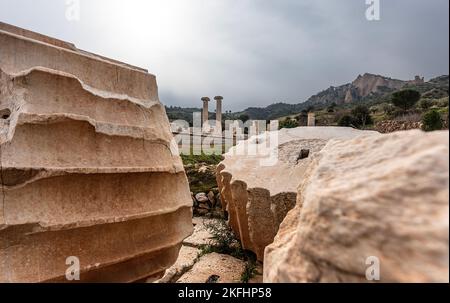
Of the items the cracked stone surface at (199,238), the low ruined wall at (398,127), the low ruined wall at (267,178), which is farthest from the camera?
the low ruined wall at (398,127)

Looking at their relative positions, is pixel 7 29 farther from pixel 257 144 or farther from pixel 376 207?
pixel 257 144

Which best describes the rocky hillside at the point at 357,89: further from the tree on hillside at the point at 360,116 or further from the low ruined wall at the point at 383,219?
the low ruined wall at the point at 383,219

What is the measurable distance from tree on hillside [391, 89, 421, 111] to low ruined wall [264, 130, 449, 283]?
20558 millimetres

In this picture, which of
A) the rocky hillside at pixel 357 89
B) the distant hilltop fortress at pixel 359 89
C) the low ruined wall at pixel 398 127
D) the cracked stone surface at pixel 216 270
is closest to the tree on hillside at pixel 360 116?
the low ruined wall at pixel 398 127

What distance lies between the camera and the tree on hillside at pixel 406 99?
18719 mm

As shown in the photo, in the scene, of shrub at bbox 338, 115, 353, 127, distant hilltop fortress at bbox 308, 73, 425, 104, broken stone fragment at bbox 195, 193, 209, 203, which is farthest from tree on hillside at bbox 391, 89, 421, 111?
distant hilltop fortress at bbox 308, 73, 425, 104

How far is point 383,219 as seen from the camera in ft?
2.48

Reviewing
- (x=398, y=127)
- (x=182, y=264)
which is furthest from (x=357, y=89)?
(x=182, y=264)

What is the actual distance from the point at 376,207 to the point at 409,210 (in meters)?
0.07

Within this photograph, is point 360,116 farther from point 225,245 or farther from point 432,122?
point 225,245

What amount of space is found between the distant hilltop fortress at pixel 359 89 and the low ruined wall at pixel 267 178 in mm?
44651

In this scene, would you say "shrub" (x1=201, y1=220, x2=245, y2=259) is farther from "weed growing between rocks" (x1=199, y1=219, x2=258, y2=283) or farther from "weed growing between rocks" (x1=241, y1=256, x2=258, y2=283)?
"weed growing between rocks" (x1=241, y1=256, x2=258, y2=283)

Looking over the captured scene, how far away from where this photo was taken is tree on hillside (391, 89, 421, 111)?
1872 centimetres
